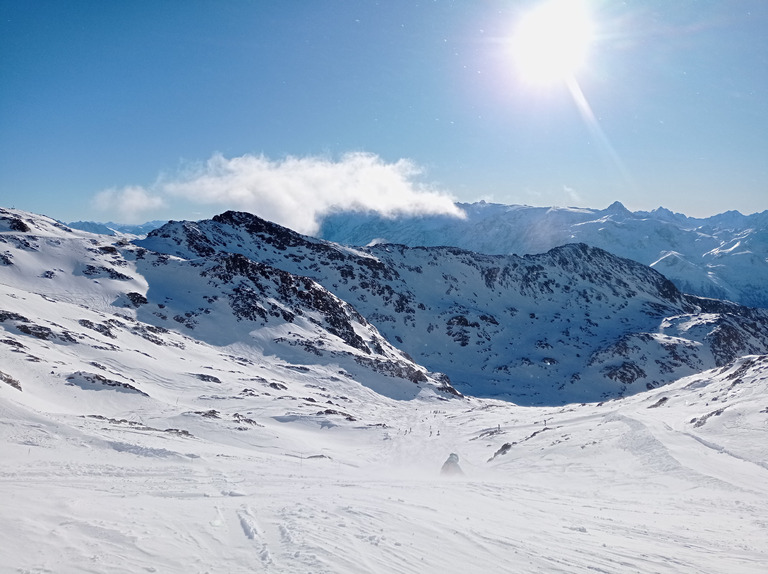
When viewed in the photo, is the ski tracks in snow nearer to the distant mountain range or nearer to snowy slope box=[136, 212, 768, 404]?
the distant mountain range

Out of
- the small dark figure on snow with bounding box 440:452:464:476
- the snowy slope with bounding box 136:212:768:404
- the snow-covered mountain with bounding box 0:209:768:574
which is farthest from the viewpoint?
the snowy slope with bounding box 136:212:768:404

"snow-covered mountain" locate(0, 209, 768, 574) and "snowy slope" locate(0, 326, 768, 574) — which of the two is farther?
"snow-covered mountain" locate(0, 209, 768, 574)

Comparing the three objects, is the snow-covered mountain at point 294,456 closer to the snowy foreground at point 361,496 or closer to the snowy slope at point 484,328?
the snowy foreground at point 361,496

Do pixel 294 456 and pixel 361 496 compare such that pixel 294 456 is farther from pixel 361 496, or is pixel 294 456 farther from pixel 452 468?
pixel 361 496

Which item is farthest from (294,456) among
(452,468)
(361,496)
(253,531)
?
(253,531)

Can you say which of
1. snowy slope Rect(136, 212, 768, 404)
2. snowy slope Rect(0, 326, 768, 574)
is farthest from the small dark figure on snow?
snowy slope Rect(136, 212, 768, 404)

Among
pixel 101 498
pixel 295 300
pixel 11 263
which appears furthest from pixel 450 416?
pixel 11 263
